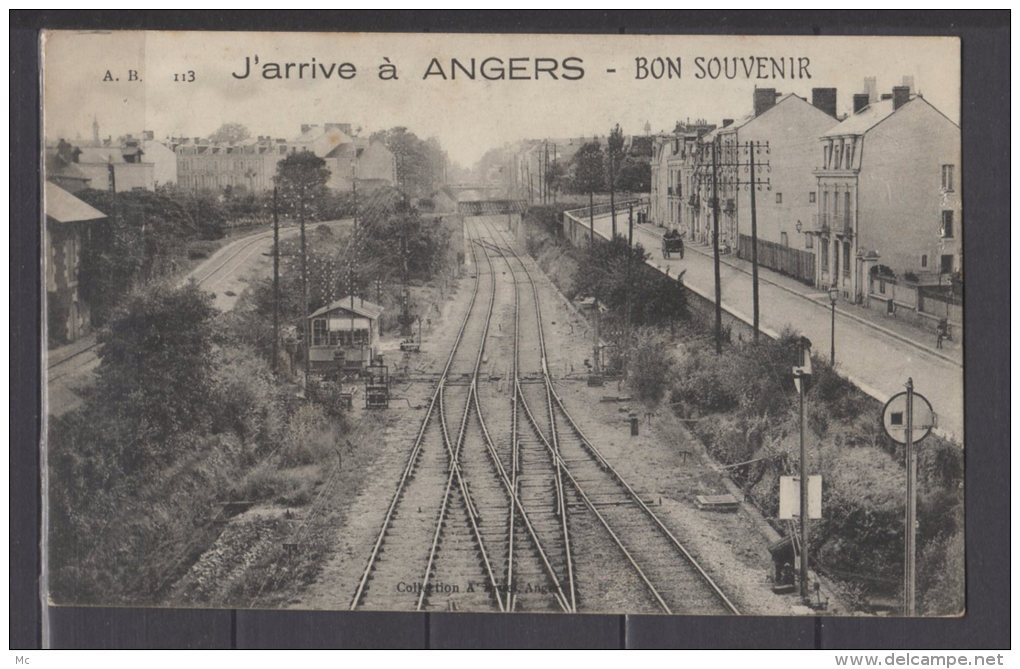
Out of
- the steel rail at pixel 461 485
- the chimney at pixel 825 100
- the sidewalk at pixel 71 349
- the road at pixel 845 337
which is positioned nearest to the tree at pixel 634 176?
the road at pixel 845 337

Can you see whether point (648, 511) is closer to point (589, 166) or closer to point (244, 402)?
point (589, 166)

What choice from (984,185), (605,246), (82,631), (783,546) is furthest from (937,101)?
(82,631)

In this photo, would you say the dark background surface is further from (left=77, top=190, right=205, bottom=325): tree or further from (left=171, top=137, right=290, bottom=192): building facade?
(left=171, top=137, right=290, bottom=192): building facade

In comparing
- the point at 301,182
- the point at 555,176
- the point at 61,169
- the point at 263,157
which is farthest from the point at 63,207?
the point at 555,176

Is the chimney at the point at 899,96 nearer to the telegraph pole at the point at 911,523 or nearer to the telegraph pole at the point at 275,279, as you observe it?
the telegraph pole at the point at 911,523

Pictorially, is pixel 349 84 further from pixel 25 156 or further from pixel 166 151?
pixel 25 156

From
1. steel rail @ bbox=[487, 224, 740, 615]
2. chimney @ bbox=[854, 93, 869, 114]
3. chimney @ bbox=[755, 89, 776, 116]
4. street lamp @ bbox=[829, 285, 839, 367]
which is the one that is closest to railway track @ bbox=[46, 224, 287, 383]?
steel rail @ bbox=[487, 224, 740, 615]
